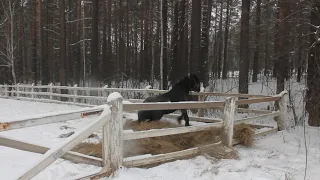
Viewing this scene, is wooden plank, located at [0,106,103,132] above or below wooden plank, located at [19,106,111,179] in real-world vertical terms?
above

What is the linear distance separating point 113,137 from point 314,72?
6324 mm

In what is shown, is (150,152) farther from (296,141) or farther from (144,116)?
(296,141)

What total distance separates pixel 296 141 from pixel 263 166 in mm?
2287

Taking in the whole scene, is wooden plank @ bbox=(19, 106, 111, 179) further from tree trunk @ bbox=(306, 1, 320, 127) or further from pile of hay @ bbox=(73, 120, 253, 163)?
tree trunk @ bbox=(306, 1, 320, 127)

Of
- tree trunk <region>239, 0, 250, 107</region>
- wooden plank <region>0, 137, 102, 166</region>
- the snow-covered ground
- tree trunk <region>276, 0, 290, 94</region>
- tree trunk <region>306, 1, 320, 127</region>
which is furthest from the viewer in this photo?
tree trunk <region>239, 0, 250, 107</region>

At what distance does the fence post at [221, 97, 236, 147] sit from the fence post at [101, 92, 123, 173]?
2475 millimetres

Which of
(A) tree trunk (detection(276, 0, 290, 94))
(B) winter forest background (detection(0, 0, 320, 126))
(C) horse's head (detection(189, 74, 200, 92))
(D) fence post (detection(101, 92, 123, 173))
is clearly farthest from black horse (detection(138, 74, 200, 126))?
(A) tree trunk (detection(276, 0, 290, 94))

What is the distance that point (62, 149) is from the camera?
3.22m

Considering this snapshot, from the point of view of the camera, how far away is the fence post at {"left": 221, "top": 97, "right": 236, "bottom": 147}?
5863 millimetres

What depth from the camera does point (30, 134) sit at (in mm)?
7145

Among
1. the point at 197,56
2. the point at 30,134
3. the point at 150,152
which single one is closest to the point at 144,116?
the point at 150,152

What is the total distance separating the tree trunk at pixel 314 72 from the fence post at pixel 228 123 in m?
3.25

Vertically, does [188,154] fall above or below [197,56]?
below

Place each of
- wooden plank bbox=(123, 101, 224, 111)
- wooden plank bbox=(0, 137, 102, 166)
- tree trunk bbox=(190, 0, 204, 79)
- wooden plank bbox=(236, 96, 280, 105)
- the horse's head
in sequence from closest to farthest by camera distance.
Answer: wooden plank bbox=(0, 137, 102, 166)
wooden plank bbox=(123, 101, 224, 111)
wooden plank bbox=(236, 96, 280, 105)
the horse's head
tree trunk bbox=(190, 0, 204, 79)
